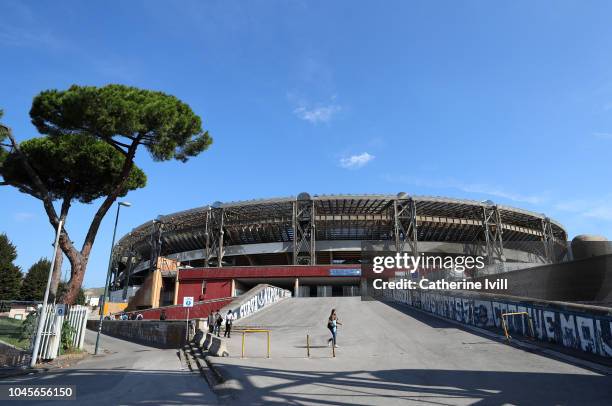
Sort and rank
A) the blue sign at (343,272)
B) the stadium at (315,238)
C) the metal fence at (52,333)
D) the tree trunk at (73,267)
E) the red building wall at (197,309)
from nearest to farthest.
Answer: the metal fence at (52,333)
the tree trunk at (73,267)
the red building wall at (197,309)
the blue sign at (343,272)
the stadium at (315,238)

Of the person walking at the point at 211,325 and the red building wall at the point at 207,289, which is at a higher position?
the red building wall at the point at 207,289

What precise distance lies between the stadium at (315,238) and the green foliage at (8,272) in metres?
14.1

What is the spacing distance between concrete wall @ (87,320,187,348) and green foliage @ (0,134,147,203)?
814 centimetres

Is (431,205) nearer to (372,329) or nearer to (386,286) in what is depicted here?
(386,286)

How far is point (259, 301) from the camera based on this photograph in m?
30.5

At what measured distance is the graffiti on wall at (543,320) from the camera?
9.24 m

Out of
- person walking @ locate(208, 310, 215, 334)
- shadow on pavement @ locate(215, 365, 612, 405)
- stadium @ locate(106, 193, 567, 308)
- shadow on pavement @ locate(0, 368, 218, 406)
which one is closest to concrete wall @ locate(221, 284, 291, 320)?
person walking @ locate(208, 310, 215, 334)

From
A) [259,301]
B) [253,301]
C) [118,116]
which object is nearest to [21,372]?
[118,116]

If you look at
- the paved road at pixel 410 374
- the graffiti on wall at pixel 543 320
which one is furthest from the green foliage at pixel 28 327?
the graffiti on wall at pixel 543 320

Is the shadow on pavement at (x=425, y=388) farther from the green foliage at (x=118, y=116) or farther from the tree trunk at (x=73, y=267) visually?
the green foliage at (x=118, y=116)

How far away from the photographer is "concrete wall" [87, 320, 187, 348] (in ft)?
65.2

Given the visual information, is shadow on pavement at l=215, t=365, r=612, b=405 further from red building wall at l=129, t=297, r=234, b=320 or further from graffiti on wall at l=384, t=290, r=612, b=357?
red building wall at l=129, t=297, r=234, b=320

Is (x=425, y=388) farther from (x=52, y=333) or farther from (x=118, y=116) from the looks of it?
(x=118, y=116)

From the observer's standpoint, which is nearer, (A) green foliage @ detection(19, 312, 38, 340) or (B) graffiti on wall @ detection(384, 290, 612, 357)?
(B) graffiti on wall @ detection(384, 290, 612, 357)
